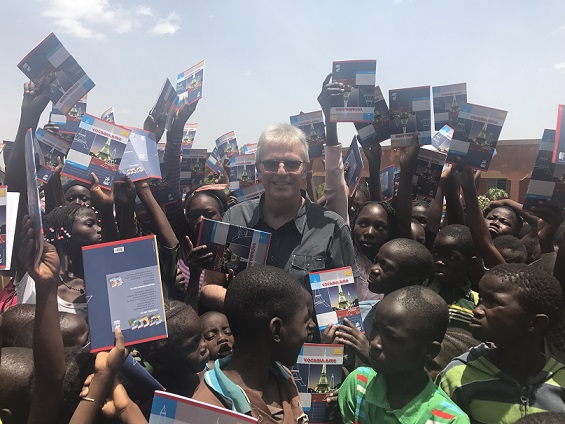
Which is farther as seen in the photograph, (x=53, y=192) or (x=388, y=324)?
(x=53, y=192)

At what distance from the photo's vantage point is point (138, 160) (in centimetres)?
330

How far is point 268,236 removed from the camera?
2572 millimetres

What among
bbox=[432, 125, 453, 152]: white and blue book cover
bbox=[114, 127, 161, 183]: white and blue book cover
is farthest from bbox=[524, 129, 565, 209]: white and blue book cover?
bbox=[114, 127, 161, 183]: white and blue book cover

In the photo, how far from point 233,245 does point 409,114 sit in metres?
2.40

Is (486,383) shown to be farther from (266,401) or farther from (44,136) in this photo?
(44,136)

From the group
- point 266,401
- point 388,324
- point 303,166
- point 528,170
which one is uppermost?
point 303,166

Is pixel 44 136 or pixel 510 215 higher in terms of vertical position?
pixel 44 136

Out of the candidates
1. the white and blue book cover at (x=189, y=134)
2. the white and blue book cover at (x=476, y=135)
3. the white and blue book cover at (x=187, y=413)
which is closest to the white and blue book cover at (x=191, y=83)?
the white and blue book cover at (x=189, y=134)

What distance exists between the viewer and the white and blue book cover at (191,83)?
4688mm

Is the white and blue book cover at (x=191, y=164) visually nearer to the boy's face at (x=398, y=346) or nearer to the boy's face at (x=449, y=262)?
the boy's face at (x=449, y=262)

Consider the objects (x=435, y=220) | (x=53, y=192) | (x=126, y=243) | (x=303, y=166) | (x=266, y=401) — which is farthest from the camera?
(x=53, y=192)

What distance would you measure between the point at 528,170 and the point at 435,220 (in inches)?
907

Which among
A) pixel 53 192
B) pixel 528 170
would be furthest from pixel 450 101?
pixel 528 170

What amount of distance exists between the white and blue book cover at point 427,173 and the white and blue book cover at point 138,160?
6.94 ft
